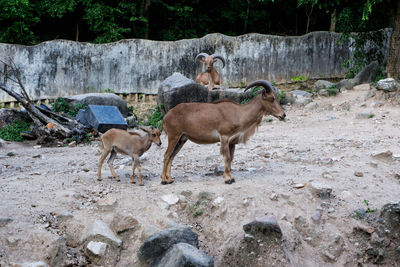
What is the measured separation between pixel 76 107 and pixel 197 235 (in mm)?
9608

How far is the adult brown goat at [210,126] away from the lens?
7578 millimetres

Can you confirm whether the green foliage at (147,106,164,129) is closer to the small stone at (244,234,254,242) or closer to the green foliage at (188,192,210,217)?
the green foliage at (188,192,210,217)

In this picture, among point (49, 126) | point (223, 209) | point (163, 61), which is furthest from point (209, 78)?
point (223, 209)

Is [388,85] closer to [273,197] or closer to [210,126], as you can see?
[210,126]

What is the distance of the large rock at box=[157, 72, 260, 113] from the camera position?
1376cm

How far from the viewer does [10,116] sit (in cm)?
1432

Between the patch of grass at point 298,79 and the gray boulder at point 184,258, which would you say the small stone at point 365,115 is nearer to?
the patch of grass at point 298,79

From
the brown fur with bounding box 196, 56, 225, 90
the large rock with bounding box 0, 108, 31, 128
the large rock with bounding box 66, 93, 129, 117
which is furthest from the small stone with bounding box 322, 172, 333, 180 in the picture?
the large rock with bounding box 0, 108, 31, 128

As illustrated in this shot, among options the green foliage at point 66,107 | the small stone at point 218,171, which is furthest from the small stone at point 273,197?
the green foliage at point 66,107

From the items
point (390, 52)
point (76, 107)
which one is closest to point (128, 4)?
point (76, 107)

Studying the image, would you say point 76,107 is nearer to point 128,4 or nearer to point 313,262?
point 128,4

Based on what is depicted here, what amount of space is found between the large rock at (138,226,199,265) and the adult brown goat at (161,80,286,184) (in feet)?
5.54

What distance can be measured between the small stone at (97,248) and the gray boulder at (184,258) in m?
0.76

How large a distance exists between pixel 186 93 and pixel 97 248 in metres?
8.26
